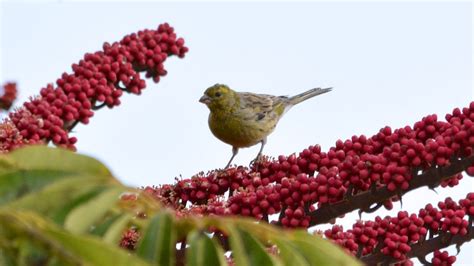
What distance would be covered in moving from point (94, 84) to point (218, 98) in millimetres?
4549

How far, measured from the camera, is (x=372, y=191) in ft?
13.6

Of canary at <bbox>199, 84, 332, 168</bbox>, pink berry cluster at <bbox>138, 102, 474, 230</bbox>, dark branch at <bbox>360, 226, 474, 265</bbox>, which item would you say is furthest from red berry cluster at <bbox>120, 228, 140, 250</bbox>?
canary at <bbox>199, 84, 332, 168</bbox>

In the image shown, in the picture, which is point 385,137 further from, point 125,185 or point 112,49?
point 125,185

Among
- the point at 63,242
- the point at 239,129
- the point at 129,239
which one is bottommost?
the point at 63,242

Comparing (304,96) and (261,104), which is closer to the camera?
(261,104)

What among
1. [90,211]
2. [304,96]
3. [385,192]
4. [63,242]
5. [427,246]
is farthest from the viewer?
[304,96]

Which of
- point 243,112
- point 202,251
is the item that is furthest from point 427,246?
point 243,112

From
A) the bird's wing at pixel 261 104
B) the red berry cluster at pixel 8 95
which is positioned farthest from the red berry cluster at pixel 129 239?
the bird's wing at pixel 261 104

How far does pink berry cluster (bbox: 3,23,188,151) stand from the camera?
4.70 m

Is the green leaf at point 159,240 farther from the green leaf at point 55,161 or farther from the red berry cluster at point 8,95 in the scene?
the red berry cluster at point 8,95

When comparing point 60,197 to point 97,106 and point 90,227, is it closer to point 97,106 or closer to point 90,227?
point 90,227

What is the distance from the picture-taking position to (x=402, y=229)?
419 cm

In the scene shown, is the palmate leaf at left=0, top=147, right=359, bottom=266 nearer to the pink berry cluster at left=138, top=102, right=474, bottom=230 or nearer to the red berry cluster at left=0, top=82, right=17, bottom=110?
the pink berry cluster at left=138, top=102, right=474, bottom=230

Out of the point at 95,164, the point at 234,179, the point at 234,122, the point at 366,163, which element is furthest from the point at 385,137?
the point at 234,122
